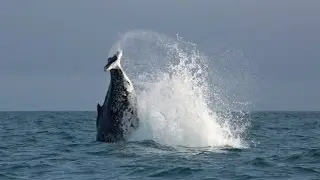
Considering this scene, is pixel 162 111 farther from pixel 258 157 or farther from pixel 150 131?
pixel 258 157

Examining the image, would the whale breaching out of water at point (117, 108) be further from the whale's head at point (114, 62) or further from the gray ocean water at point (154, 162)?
the gray ocean water at point (154, 162)

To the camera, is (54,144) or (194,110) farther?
(54,144)

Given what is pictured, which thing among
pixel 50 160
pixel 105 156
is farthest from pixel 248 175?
pixel 50 160

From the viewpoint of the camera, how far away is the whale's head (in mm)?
15595

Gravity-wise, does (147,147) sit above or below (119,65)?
below

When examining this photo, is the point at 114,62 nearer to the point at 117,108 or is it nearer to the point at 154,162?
the point at 117,108

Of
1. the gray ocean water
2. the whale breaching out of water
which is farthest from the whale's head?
the gray ocean water

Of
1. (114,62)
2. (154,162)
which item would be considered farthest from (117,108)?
(154,162)

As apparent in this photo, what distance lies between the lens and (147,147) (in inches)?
660

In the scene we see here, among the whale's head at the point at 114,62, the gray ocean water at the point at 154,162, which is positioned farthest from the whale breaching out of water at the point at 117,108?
the gray ocean water at the point at 154,162

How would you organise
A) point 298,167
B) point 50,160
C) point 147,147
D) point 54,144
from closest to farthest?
point 298,167, point 50,160, point 147,147, point 54,144

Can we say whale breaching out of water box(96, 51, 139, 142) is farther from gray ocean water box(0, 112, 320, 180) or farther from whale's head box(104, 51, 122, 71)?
gray ocean water box(0, 112, 320, 180)

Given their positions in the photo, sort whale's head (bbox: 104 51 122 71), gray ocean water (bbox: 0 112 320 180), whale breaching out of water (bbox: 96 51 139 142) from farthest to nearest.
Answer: whale breaching out of water (bbox: 96 51 139 142), whale's head (bbox: 104 51 122 71), gray ocean water (bbox: 0 112 320 180)

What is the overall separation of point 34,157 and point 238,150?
5.16 metres
